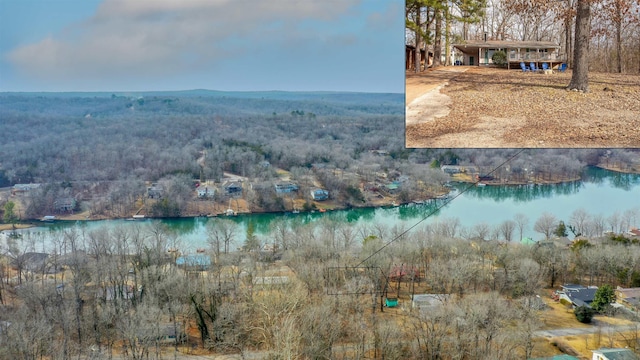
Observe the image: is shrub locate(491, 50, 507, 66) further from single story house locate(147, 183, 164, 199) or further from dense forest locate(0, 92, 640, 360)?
single story house locate(147, 183, 164, 199)

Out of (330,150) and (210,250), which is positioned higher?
(330,150)

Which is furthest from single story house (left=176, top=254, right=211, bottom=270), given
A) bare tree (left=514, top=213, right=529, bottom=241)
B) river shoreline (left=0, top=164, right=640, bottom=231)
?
bare tree (left=514, top=213, right=529, bottom=241)

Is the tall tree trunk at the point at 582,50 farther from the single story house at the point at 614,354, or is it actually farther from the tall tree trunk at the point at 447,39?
the single story house at the point at 614,354

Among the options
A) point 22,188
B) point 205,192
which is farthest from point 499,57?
point 22,188

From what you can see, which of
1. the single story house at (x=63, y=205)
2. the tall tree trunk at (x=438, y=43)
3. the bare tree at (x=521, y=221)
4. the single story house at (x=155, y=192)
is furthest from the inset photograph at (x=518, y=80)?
the single story house at (x=63, y=205)

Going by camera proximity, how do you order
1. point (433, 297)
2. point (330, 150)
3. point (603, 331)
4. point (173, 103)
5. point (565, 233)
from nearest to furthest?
point (603, 331) → point (433, 297) → point (565, 233) → point (330, 150) → point (173, 103)

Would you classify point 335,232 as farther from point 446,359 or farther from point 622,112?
point 622,112

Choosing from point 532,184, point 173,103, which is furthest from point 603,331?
point 173,103
